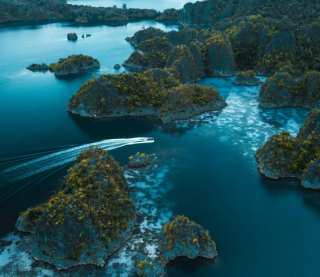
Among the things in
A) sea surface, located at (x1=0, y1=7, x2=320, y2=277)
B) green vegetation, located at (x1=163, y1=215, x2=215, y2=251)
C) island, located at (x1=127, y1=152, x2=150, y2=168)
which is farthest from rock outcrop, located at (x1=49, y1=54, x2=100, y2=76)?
green vegetation, located at (x1=163, y1=215, x2=215, y2=251)

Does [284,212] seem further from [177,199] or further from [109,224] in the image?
[109,224]

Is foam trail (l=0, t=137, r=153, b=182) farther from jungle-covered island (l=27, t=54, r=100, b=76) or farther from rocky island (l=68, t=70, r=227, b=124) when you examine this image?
jungle-covered island (l=27, t=54, r=100, b=76)

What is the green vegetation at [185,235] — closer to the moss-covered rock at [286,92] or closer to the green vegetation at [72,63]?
the moss-covered rock at [286,92]

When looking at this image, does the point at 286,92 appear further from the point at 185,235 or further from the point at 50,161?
the point at 50,161

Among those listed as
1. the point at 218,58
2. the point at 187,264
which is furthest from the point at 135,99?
the point at 187,264

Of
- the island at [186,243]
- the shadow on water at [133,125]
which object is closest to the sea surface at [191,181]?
the shadow on water at [133,125]
